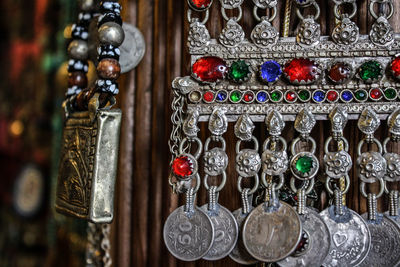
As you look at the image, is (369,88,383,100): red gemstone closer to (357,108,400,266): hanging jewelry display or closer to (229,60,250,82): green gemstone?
(357,108,400,266): hanging jewelry display

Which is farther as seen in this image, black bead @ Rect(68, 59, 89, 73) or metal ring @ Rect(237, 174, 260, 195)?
black bead @ Rect(68, 59, 89, 73)

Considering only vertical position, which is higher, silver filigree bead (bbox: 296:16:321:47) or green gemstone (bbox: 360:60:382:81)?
silver filigree bead (bbox: 296:16:321:47)

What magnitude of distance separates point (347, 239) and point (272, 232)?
3.6 inches

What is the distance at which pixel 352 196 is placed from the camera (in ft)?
1.93

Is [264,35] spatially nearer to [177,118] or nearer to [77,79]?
[177,118]

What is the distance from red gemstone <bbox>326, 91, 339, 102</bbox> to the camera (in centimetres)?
56

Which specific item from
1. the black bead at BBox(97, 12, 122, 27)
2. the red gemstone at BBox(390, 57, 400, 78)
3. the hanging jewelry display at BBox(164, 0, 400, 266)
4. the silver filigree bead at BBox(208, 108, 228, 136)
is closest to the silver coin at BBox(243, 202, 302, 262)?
the hanging jewelry display at BBox(164, 0, 400, 266)

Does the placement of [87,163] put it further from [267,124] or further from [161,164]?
[267,124]

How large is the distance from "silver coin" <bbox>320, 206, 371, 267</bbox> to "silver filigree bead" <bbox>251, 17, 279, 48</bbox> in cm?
23

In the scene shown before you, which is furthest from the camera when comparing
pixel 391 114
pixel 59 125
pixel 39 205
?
pixel 39 205

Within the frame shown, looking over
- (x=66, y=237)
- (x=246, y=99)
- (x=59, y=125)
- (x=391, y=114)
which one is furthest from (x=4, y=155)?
(x=391, y=114)

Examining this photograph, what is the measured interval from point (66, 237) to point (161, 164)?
1.45ft

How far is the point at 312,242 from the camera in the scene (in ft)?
1.79

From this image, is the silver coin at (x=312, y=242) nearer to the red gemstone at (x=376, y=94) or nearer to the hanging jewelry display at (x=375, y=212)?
the hanging jewelry display at (x=375, y=212)
